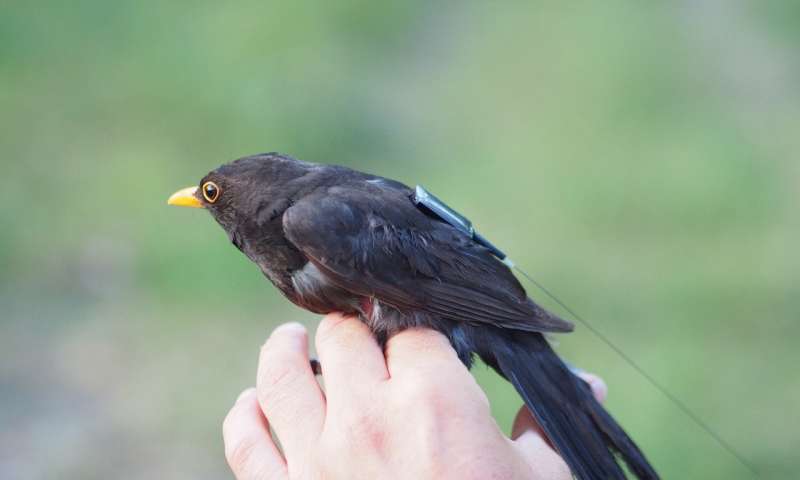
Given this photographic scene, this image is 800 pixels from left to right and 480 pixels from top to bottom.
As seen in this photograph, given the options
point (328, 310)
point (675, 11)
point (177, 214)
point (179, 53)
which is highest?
point (179, 53)

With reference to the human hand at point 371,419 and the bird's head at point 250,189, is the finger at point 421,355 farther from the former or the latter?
the bird's head at point 250,189

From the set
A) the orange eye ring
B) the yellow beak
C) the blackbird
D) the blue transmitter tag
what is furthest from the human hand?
the yellow beak

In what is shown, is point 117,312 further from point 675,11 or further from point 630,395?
point 675,11

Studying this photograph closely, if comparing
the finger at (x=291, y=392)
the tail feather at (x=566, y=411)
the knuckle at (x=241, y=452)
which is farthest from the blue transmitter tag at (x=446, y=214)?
the knuckle at (x=241, y=452)


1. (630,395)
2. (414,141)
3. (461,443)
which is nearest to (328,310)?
(461,443)

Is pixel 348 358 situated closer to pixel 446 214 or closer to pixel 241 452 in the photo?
pixel 241 452

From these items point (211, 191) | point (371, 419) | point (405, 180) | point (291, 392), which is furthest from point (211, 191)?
point (405, 180)
